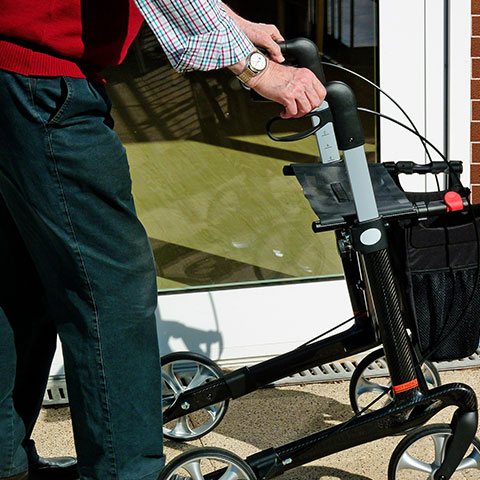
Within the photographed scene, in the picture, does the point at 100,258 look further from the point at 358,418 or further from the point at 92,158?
the point at 358,418

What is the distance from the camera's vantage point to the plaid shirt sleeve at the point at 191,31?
225 cm

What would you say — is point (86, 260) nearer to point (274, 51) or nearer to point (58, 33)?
point (58, 33)

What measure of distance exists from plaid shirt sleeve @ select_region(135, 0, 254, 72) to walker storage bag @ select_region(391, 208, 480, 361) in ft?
2.77

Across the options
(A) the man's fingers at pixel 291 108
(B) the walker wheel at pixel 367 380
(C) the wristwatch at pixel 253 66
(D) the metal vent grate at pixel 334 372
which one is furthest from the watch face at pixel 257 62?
(D) the metal vent grate at pixel 334 372

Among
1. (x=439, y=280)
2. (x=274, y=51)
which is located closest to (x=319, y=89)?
(x=274, y=51)

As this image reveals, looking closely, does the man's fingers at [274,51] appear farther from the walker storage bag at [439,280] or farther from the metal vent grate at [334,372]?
the metal vent grate at [334,372]

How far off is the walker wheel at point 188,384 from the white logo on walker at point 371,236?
3.14ft

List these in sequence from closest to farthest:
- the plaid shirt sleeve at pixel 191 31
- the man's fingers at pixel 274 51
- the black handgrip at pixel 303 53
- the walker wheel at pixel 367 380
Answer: the plaid shirt sleeve at pixel 191 31 < the man's fingers at pixel 274 51 < the black handgrip at pixel 303 53 < the walker wheel at pixel 367 380

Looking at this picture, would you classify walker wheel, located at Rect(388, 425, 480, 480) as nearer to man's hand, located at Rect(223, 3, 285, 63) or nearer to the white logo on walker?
the white logo on walker

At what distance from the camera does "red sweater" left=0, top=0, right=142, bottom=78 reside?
7.71 ft

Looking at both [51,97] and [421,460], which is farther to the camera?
[421,460]

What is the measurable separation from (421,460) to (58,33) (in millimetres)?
1573

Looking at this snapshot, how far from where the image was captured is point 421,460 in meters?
3.06

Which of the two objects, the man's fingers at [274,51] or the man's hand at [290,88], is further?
the man's fingers at [274,51]
